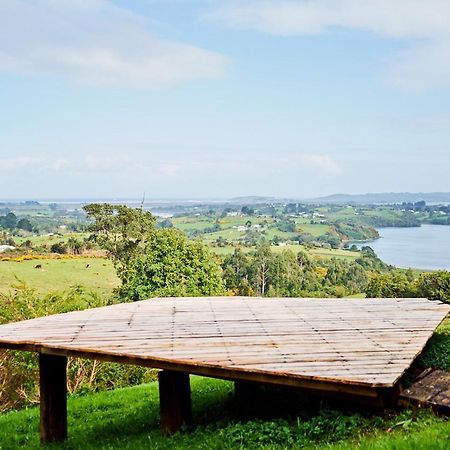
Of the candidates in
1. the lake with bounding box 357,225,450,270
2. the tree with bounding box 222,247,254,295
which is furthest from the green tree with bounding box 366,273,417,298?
the lake with bounding box 357,225,450,270

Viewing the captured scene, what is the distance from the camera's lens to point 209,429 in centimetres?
571

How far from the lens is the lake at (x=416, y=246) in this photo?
6751 cm

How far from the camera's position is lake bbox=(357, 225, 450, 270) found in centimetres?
6751

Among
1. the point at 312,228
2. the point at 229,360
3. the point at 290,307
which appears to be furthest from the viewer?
the point at 312,228

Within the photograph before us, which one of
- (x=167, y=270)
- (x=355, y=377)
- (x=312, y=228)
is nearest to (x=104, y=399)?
(x=355, y=377)

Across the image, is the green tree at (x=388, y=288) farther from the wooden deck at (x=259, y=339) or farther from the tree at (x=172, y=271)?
the wooden deck at (x=259, y=339)

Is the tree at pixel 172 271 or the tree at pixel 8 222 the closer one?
the tree at pixel 172 271

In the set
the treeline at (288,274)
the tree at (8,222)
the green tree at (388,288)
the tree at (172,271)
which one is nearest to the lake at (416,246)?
the treeline at (288,274)

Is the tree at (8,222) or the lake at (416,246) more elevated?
the tree at (8,222)

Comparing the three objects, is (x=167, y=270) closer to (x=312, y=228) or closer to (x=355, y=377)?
(x=355, y=377)

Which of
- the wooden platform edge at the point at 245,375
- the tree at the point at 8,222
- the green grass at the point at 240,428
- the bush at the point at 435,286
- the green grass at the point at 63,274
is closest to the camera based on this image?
the wooden platform edge at the point at 245,375

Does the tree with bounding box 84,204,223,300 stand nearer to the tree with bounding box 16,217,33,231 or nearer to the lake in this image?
the lake

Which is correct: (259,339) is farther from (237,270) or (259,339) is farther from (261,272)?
(237,270)

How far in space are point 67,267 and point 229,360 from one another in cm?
3709
